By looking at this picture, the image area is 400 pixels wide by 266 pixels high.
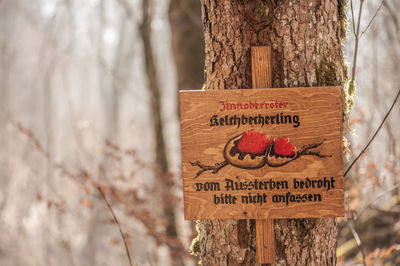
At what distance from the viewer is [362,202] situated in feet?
12.8

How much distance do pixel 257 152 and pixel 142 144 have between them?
376 inches

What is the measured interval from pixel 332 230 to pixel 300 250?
192 millimetres

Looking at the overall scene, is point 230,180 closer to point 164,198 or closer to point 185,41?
point 164,198

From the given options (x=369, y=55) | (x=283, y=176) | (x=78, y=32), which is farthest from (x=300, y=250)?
(x=78, y=32)

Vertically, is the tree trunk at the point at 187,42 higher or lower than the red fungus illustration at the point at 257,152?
higher

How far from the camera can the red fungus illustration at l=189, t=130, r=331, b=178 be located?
5.10 ft

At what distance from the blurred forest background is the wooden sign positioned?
28.7 inches

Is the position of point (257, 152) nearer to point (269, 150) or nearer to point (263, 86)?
point (269, 150)

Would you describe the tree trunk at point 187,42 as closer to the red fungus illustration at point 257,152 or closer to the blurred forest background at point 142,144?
the blurred forest background at point 142,144

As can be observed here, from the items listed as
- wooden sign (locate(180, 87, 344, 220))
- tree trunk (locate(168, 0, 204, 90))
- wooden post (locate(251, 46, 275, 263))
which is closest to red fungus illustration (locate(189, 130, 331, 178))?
wooden sign (locate(180, 87, 344, 220))

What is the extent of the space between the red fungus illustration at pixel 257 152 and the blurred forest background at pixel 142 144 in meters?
0.86

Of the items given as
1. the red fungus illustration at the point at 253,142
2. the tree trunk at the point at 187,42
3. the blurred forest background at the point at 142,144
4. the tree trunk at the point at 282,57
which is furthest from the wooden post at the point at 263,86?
the tree trunk at the point at 187,42

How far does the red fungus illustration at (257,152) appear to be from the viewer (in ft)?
5.10

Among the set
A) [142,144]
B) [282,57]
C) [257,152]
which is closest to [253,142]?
[257,152]
